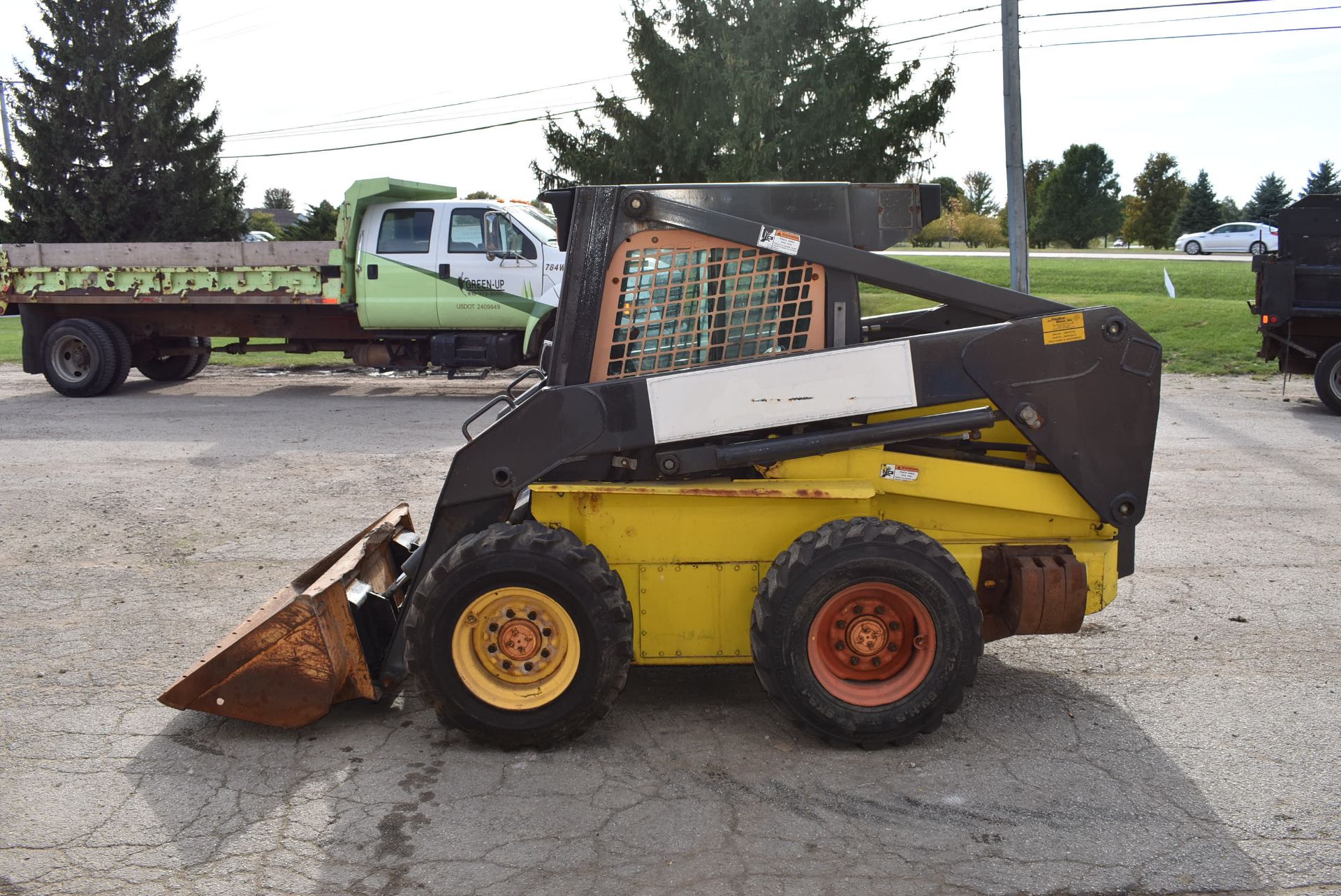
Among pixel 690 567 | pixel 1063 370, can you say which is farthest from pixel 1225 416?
pixel 690 567

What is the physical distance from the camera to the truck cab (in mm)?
13961

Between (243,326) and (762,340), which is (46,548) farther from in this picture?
(243,326)

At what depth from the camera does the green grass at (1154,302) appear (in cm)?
1714

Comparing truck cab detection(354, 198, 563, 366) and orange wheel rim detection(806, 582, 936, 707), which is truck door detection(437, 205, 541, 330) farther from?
orange wheel rim detection(806, 582, 936, 707)

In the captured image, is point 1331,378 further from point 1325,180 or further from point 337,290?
point 1325,180

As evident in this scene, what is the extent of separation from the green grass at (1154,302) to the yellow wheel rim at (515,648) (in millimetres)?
9086

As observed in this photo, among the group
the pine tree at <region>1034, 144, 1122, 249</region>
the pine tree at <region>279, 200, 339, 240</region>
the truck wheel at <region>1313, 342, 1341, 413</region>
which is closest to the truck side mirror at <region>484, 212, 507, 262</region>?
the truck wheel at <region>1313, 342, 1341, 413</region>

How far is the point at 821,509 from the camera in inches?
182

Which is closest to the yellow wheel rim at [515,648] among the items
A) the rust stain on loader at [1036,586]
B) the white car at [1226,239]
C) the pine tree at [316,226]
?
the rust stain on loader at [1036,586]

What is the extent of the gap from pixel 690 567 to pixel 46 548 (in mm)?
5025

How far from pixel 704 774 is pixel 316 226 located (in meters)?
34.1

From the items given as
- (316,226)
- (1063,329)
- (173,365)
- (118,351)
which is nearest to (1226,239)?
(316,226)

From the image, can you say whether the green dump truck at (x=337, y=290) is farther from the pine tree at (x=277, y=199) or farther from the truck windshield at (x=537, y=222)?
the pine tree at (x=277, y=199)

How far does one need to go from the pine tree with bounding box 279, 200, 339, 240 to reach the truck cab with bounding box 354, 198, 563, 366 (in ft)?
66.1
